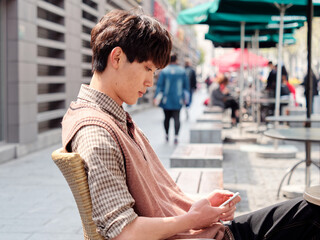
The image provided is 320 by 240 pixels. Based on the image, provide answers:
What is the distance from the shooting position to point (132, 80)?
72.6 inches

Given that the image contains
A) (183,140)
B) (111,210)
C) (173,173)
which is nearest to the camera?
(111,210)

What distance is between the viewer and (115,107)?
1.87 meters

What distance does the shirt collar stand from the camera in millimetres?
1850

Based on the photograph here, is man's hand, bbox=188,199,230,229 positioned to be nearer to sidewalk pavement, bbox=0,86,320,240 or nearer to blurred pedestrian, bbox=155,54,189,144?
sidewalk pavement, bbox=0,86,320,240

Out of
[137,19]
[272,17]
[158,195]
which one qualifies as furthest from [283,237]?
[272,17]

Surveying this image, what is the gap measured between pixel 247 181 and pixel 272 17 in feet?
12.2

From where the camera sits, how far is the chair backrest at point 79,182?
1.62m

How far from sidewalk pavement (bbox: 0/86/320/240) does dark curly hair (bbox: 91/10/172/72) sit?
2.48m

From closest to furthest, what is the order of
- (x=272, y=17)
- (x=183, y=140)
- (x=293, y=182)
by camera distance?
(x=293, y=182)
(x=272, y=17)
(x=183, y=140)

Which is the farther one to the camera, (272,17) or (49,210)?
(272,17)

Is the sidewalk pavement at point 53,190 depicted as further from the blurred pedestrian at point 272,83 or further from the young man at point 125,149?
the blurred pedestrian at point 272,83

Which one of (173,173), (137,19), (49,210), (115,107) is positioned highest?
(137,19)

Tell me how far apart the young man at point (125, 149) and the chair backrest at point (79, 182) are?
1.4 inches

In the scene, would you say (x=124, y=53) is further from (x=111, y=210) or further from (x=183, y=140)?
(x=183, y=140)
